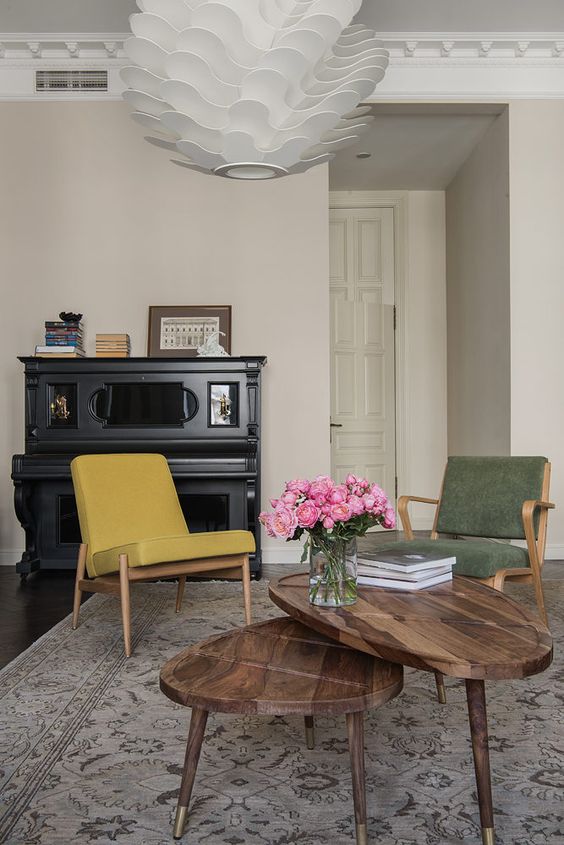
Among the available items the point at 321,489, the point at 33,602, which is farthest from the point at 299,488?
the point at 33,602

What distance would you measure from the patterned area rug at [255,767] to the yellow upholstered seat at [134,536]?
44 cm

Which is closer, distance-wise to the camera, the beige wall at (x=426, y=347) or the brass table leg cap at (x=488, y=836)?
the brass table leg cap at (x=488, y=836)

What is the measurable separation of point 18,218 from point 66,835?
481cm

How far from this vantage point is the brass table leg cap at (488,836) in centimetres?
162

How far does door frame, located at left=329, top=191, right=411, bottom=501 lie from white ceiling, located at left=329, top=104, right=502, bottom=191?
79 millimetres

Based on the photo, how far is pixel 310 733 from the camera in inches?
85.0

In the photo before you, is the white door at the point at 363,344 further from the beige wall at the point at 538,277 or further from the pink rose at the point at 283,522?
the pink rose at the point at 283,522

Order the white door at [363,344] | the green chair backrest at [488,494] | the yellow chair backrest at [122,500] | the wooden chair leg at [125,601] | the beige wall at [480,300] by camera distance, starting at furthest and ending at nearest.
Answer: the white door at [363,344]
the beige wall at [480,300]
the green chair backrest at [488,494]
the yellow chair backrest at [122,500]
the wooden chair leg at [125,601]

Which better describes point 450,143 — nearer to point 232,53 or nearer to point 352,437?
point 352,437

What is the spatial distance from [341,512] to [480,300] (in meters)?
4.66

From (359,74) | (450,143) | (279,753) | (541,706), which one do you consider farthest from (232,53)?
(450,143)

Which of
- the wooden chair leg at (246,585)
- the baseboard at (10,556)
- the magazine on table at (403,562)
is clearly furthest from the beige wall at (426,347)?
the magazine on table at (403,562)

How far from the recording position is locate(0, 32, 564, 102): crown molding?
5.43 meters

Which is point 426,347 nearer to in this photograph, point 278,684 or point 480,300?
point 480,300
